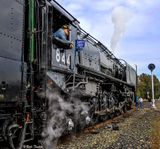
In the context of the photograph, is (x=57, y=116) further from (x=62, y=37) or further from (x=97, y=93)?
(x=97, y=93)

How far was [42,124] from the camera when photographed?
8547 millimetres

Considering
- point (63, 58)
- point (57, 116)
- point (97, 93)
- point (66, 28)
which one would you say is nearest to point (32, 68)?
point (57, 116)

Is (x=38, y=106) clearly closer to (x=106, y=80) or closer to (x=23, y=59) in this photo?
(x=23, y=59)

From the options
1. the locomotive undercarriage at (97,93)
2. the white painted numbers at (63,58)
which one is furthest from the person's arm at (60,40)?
the locomotive undercarriage at (97,93)

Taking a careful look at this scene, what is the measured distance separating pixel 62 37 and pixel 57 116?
2.03 m

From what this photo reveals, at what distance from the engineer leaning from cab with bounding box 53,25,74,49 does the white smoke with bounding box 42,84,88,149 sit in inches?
47.5

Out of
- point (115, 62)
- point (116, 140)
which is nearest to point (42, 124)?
point (116, 140)

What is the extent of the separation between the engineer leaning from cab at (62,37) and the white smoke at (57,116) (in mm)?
1207

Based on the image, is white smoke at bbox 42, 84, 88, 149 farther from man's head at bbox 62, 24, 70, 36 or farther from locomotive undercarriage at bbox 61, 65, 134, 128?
man's head at bbox 62, 24, 70, 36

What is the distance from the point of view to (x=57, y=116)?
10.0 metres

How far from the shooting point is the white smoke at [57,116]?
9.28 meters

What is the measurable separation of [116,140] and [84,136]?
1455 millimetres

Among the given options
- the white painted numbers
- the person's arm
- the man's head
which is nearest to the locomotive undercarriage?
the white painted numbers

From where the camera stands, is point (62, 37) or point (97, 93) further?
point (97, 93)
